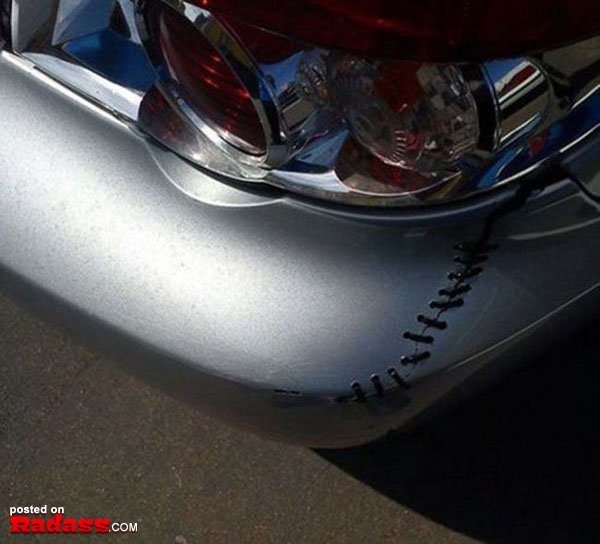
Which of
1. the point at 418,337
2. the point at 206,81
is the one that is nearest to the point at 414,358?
the point at 418,337

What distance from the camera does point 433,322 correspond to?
1428 mm

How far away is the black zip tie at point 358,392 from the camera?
56.6 inches

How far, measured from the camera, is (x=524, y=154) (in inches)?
54.0

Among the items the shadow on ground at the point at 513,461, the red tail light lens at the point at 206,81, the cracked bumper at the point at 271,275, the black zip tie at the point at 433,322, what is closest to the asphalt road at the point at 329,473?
the shadow on ground at the point at 513,461

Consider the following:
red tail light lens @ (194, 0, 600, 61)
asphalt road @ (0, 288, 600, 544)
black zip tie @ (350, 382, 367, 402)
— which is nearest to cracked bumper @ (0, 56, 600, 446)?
black zip tie @ (350, 382, 367, 402)

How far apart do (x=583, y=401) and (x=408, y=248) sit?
960 mm

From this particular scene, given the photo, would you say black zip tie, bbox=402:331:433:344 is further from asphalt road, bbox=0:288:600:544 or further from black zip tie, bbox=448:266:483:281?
asphalt road, bbox=0:288:600:544

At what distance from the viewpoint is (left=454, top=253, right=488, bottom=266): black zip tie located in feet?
4.68

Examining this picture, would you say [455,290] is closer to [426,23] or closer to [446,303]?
[446,303]

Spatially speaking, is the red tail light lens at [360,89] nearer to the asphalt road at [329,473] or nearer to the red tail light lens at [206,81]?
the red tail light lens at [206,81]

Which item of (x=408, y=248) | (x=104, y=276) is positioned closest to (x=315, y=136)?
(x=408, y=248)

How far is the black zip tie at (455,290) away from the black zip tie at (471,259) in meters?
0.03

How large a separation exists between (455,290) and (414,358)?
0.10m

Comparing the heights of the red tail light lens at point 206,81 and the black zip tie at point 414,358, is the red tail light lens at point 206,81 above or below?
above
